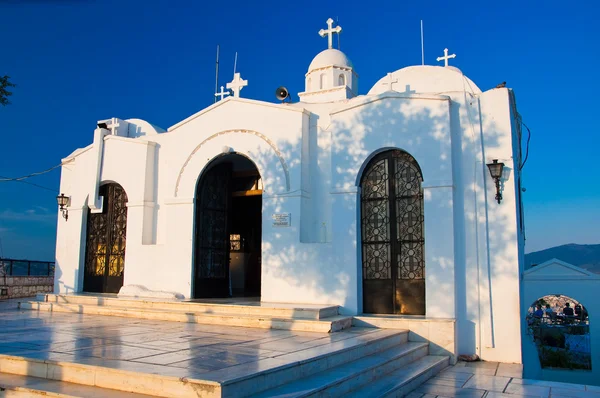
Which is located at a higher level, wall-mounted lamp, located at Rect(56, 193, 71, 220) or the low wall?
wall-mounted lamp, located at Rect(56, 193, 71, 220)

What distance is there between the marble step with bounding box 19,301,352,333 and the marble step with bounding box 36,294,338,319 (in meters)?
0.19

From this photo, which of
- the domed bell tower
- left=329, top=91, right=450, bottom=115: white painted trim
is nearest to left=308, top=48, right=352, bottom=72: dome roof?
the domed bell tower

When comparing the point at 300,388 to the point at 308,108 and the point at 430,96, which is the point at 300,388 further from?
the point at 308,108

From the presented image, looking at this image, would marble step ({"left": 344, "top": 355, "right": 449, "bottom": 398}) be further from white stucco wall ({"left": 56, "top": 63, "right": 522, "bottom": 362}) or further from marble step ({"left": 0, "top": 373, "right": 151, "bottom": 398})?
marble step ({"left": 0, "top": 373, "right": 151, "bottom": 398})

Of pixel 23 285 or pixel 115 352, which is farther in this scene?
pixel 23 285

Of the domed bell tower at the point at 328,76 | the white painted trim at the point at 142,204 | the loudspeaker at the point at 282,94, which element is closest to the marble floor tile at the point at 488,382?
the loudspeaker at the point at 282,94

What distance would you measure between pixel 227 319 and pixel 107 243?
5824 mm

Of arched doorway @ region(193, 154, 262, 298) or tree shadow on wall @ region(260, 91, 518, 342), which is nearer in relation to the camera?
tree shadow on wall @ region(260, 91, 518, 342)

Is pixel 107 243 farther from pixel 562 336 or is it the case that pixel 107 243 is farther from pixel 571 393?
pixel 562 336

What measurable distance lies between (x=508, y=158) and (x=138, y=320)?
7319mm

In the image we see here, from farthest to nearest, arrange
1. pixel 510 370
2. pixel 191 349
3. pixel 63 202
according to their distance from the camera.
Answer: pixel 63 202 < pixel 510 370 < pixel 191 349

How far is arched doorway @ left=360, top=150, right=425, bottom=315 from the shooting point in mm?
9250

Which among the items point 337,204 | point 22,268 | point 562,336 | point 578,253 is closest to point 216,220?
point 337,204

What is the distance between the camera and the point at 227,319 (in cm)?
866
